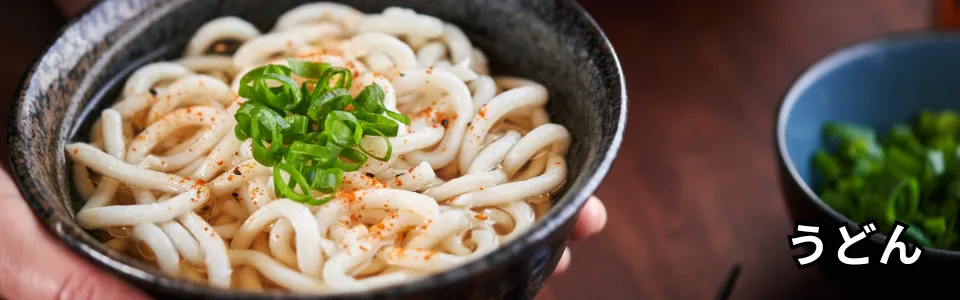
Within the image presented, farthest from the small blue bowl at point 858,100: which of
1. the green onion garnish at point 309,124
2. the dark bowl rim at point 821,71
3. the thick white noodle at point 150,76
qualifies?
the thick white noodle at point 150,76

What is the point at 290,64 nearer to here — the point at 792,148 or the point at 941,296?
the point at 792,148

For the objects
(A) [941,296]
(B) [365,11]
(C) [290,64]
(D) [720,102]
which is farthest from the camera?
(D) [720,102]

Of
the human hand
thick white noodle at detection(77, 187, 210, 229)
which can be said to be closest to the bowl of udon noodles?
thick white noodle at detection(77, 187, 210, 229)

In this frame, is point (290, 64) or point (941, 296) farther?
Answer: point (941, 296)

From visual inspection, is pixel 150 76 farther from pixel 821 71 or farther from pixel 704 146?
pixel 821 71

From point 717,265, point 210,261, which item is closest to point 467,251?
point 210,261
